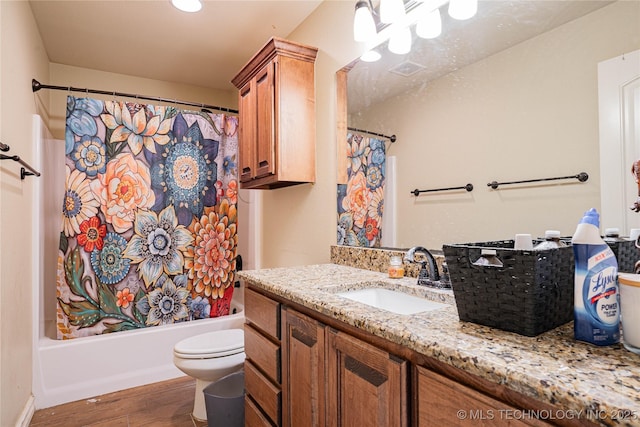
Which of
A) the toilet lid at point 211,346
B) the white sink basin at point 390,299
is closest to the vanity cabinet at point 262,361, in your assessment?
the white sink basin at point 390,299

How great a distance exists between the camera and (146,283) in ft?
8.04

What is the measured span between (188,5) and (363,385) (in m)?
2.25

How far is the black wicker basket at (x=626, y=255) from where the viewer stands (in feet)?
2.73

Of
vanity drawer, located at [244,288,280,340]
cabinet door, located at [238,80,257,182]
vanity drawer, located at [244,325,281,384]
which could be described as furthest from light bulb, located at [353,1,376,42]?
vanity drawer, located at [244,325,281,384]

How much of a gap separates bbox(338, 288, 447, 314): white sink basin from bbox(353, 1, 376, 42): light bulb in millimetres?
1157

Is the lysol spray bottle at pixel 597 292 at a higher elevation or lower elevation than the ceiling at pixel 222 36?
lower

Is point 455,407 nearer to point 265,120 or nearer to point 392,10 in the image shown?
point 392,10

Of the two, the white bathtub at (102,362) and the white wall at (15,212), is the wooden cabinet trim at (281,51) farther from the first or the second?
the white bathtub at (102,362)

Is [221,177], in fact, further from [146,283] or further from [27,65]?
[27,65]

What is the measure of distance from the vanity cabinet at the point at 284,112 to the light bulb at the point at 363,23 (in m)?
0.50

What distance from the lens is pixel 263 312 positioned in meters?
1.40

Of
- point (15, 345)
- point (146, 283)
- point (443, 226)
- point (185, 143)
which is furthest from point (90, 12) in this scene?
point (443, 226)

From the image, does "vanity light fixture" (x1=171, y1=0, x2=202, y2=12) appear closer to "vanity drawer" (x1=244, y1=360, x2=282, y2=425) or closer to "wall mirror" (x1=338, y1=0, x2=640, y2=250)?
"wall mirror" (x1=338, y1=0, x2=640, y2=250)

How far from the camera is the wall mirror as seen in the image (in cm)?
100
